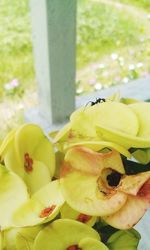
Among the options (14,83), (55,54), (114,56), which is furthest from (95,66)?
(55,54)

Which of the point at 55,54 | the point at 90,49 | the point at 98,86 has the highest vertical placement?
the point at 55,54

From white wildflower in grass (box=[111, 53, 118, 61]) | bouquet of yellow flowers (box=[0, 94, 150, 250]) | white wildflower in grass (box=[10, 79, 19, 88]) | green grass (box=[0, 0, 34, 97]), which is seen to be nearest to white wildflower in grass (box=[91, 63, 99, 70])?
white wildflower in grass (box=[111, 53, 118, 61])

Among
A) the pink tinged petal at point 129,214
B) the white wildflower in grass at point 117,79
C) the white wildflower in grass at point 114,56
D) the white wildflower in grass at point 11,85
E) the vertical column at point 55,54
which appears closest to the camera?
the pink tinged petal at point 129,214

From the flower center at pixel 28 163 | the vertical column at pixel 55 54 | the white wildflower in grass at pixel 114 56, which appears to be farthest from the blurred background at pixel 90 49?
the flower center at pixel 28 163

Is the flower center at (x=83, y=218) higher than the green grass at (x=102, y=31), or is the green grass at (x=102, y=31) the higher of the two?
the flower center at (x=83, y=218)

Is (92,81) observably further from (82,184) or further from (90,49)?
(82,184)

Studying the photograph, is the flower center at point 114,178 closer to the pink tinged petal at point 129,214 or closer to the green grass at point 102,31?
the pink tinged petal at point 129,214
